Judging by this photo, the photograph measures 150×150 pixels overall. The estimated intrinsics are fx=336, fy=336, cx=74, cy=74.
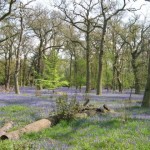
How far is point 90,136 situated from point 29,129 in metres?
2.37

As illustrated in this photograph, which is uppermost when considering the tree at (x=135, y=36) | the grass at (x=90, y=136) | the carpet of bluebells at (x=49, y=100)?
the tree at (x=135, y=36)

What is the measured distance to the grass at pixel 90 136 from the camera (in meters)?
9.46

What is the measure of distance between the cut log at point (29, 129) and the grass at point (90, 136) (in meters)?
0.23

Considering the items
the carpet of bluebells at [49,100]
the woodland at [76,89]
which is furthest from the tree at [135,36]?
the carpet of bluebells at [49,100]

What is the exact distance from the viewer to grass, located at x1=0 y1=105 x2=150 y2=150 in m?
9.46

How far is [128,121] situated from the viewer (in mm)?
13930

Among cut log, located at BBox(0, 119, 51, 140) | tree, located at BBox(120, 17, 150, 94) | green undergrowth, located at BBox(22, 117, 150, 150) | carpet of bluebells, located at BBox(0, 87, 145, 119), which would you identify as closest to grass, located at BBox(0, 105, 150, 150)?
green undergrowth, located at BBox(22, 117, 150, 150)

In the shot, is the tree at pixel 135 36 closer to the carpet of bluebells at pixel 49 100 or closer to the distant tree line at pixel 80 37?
the distant tree line at pixel 80 37

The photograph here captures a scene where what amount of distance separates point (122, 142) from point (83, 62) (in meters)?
60.0

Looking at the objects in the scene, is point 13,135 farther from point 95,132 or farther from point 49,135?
point 95,132

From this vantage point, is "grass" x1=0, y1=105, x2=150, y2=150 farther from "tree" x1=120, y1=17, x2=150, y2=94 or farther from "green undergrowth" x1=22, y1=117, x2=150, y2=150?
"tree" x1=120, y1=17, x2=150, y2=94

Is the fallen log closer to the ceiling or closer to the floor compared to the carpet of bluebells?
closer to the floor

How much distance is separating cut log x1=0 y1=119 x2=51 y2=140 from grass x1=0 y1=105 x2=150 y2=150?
23 centimetres

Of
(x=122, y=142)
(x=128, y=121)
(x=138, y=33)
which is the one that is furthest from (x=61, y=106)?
(x=138, y=33)
